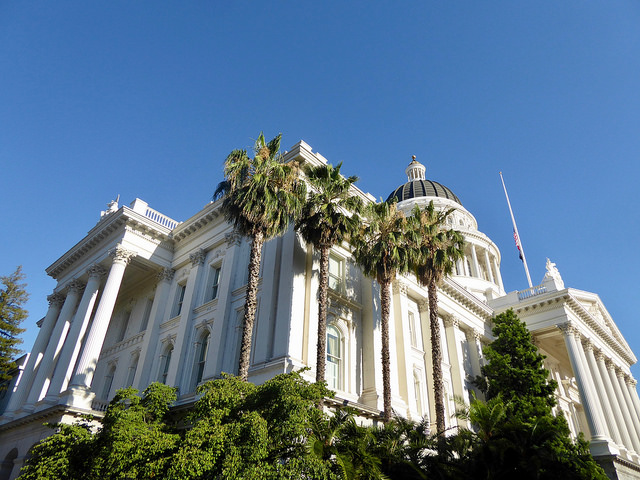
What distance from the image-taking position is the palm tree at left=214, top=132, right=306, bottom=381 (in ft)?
62.3

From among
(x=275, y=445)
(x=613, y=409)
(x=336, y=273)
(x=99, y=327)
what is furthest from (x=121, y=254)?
(x=613, y=409)

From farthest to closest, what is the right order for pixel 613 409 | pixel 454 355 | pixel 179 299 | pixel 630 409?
pixel 630 409 < pixel 613 409 < pixel 454 355 < pixel 179 299

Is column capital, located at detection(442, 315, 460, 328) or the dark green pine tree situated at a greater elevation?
column capital, located at detection(442, 315, 460, 328)

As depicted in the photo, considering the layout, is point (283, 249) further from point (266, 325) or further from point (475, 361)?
point (475, 361)

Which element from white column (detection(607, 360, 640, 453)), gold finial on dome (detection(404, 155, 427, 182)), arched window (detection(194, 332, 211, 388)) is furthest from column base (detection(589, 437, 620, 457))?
gold finial on dome (detection(404, 155, 427, 182))

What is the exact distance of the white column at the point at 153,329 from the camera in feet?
87.9

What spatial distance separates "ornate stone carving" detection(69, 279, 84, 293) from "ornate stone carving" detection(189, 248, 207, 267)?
9.35m

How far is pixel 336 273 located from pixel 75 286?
18.7 meters

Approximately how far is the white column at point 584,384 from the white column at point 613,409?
375 cm

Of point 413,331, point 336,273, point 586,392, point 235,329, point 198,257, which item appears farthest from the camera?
point 586,392

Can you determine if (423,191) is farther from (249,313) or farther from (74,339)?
(249,313)

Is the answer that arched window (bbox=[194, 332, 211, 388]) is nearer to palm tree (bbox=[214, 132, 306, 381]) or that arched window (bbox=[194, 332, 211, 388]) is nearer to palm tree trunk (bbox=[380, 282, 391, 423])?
palm tree (bbox=[214, 132, 306, 381])

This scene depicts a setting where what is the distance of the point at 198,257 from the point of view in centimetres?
2803

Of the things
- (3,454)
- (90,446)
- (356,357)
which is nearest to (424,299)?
(356,357)
